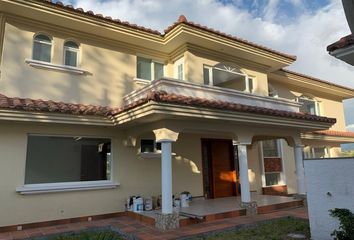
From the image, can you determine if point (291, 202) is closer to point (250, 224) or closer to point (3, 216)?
point (250, 224)

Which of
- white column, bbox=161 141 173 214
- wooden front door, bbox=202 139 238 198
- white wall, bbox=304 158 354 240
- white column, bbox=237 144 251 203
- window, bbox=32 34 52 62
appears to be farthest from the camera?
wooden front door, bbox=202 139 238 198

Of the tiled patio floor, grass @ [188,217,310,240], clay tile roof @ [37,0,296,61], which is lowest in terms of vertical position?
grass @ [188,217,310,240]

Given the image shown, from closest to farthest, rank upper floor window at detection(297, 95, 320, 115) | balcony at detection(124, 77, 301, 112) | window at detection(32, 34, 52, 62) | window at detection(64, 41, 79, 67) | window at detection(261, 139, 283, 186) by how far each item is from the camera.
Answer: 1. balcony at detection(124, 77, 301, 112)
2. window at detection(32, 34, 52, 62)
3. window at detection(64, 41, 79, 67)
4. window at detection(261, 139, 283, 186)
5. upper floor window at detection(297, 95, 320, 115)

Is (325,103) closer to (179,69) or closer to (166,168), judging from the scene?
(179,69)

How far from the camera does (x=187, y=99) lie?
28.1ft

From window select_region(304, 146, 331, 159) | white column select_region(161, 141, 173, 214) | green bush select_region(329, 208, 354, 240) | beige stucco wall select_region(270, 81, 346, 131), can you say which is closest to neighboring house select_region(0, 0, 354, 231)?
white column select_region(161, 141, 173, 214)

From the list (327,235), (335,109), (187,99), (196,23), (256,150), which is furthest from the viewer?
(335,109)

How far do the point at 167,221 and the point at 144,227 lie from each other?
0.85m

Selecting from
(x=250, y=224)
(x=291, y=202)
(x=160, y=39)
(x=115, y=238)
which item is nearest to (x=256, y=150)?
(x=291, y=202)

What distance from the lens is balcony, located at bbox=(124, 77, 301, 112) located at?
10.0 metres

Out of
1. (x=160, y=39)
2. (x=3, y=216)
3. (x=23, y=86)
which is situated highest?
(x=160, y=39)

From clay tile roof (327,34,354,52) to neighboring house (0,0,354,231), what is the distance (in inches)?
164

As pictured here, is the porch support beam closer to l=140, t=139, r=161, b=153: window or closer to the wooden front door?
l=140, t=139, r=161, b=153: window

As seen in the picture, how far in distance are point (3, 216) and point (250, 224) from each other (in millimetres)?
7576
